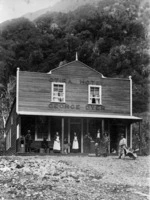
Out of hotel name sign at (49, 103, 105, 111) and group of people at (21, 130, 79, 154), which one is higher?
hotel name sign at (49, 103, 105, 111)

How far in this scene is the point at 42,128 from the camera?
31.3m

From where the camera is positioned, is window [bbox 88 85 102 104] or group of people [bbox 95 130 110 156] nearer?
group of people [bbox 95 130 110 156]

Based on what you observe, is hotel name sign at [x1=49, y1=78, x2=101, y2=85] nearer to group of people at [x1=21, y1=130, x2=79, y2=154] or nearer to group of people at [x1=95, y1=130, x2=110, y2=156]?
group of people at [x1=21, y1=130, x2=79, y2=154]

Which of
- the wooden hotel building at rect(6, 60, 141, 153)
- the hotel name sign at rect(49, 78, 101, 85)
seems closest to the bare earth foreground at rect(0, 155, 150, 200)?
the wooden hotel building at rect(6, 60, 141, 153)

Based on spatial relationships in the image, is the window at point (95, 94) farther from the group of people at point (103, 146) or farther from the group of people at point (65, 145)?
the group of people at point (65, 145)

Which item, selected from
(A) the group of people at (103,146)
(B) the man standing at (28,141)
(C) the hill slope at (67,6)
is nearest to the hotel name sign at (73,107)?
(A) the group of people at (103,146)

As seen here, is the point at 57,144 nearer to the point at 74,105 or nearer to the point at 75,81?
the point at 74,105

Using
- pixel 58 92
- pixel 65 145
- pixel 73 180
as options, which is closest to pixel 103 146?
pixel 65 145

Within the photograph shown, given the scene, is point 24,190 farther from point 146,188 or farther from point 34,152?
point 34,152

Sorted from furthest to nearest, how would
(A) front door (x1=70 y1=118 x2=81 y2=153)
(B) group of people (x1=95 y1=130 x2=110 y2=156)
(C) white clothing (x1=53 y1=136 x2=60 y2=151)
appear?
(A) front door (x1=70 y1=118 x2=81 y2=153)
(C) white clothing (x1=53 y1=136 x2=60 y2=151)
(B) group of people (x1=95 y1=130 x2=110 y2=156)

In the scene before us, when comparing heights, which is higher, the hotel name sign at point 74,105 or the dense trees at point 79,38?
the dense trees at point 79,38

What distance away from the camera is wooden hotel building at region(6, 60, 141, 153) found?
102 feet

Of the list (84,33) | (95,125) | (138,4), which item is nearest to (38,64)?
(84,33)

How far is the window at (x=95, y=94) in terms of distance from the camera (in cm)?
3228
